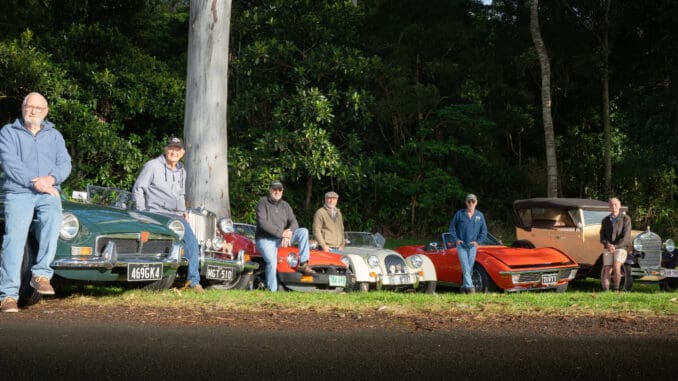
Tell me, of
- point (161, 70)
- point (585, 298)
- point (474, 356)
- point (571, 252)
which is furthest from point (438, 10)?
point (474, 356)

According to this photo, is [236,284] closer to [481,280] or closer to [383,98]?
[481,280]

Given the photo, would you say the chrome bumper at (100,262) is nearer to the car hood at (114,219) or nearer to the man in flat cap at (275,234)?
the car hood at (114,219)

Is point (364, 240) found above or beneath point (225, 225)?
beneath

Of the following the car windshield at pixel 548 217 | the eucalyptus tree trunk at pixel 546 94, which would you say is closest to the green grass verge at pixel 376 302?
the car windshield at pixel 548 217

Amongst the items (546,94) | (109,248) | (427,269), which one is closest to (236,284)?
(109,248)

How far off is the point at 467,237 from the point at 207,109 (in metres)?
5.42

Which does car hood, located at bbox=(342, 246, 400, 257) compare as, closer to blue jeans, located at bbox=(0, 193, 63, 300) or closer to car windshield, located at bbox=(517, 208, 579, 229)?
car windshield, located at bbox=(517, 208, 579, 229)

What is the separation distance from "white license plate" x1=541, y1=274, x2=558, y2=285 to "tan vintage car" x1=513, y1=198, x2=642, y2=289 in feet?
5.16

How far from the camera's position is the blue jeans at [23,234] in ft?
24.7

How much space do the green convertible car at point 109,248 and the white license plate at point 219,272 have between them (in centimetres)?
72

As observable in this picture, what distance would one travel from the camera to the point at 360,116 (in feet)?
82.6

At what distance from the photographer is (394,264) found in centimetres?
1239

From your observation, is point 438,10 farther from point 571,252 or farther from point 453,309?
point 453,309

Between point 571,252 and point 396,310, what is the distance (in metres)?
7.42
